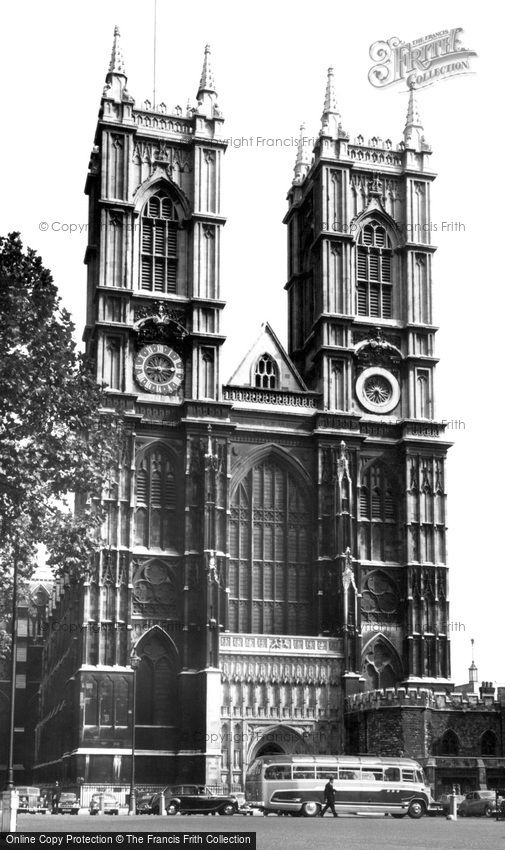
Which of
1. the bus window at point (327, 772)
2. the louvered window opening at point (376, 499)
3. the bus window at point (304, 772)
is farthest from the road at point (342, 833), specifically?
the louvered window opening at point (376, 499)

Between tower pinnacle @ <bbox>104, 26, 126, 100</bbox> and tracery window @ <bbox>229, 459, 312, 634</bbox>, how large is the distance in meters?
22.0

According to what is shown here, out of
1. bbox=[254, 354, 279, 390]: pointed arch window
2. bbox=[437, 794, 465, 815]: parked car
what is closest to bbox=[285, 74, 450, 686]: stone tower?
bbox=[254, 354, 279, 390]: pointed arch window

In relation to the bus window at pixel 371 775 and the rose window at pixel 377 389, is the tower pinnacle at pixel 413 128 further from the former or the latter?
the bus window at pixel 371 775

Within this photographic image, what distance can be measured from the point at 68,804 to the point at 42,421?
27.6m

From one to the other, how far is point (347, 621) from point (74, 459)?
30.7m

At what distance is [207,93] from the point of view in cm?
7419

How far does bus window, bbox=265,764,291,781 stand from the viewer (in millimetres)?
54438

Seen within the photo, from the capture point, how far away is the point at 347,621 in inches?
2660

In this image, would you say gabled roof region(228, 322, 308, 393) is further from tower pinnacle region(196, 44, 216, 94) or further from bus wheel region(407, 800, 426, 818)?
bus wheel region(407, 800, 426, 818)

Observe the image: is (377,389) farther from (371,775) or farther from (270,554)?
(371,775)

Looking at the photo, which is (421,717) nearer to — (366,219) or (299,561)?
(299,561)

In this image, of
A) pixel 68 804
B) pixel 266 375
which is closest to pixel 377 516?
pixel 266 375

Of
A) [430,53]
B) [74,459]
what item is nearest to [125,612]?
[74,459]

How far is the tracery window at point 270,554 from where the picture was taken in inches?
2726
